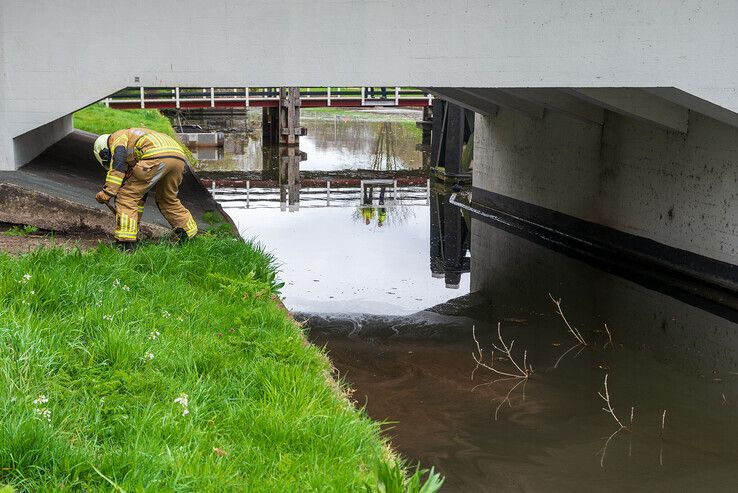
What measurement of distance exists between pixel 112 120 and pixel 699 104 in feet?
58.4

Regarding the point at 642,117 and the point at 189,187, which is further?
the point at 189,187

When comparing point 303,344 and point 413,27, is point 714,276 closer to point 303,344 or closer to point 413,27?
point 413,27

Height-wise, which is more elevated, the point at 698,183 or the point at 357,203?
the point at 698,183

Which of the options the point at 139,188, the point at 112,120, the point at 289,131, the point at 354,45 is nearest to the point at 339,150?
the point at 289,131

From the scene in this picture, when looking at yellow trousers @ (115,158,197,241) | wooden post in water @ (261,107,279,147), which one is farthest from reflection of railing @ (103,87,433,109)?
yellow trousers @ (115,158,197,241)

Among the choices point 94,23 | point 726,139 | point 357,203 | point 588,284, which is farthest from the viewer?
point 357,203

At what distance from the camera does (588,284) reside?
13.5 meters

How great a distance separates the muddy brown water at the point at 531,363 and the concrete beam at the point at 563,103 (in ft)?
7.97

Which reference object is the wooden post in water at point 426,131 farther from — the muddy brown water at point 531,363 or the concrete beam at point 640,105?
the concrete beam at point 640,105

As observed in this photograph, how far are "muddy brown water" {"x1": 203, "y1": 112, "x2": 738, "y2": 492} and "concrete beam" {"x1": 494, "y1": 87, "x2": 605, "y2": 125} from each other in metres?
2.43

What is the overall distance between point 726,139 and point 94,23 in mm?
8210

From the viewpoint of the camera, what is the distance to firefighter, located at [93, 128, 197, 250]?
8977 mm

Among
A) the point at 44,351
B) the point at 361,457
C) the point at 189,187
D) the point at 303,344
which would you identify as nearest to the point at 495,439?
the point at 303,344

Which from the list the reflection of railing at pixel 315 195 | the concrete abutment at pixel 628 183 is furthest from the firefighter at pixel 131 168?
the reflection of railing at pixel 315 195
